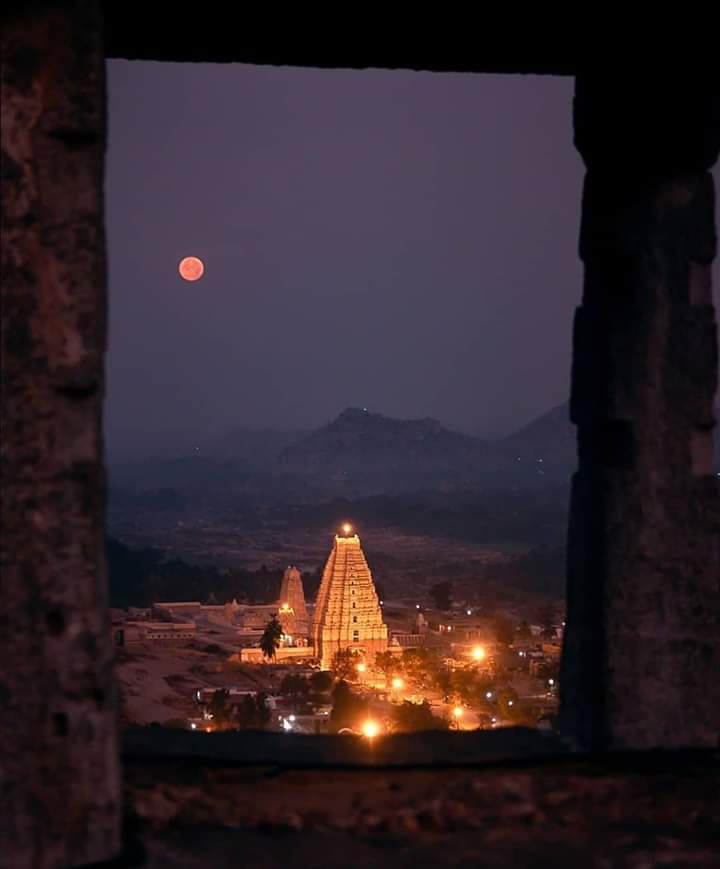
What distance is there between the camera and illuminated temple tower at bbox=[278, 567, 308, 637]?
5231 cm

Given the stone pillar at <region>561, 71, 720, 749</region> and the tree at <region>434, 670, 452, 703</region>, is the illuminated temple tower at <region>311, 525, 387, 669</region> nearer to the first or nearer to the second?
the tree at <region>434, 670, 452, 703</region>

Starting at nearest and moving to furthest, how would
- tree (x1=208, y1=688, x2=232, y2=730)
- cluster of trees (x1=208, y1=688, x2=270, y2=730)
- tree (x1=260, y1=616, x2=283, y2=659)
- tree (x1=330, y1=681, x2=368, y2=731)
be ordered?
1. cluster of trees (x1=208, y1=688, x2=270, y2=730)
2. tree (x1=208, y1=688, x2=232, y2=730)
3. tree (x1=330, y1=681, x2=368, y2=731)
4. tree (x1=260, y1=616, x2=283, y2=659)

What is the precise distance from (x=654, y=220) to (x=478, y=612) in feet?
184

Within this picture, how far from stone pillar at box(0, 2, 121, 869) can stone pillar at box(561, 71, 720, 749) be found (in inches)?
81.1

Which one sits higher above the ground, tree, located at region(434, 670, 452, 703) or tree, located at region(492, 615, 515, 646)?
tree, located at region(492, 615, 515, 646)

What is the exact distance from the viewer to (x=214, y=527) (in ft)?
351

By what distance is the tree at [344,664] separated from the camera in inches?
1658

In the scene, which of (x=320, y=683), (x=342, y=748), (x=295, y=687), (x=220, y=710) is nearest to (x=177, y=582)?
(x=320, y=683)

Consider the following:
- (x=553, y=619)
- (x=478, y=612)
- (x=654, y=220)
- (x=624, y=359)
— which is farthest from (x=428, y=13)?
(x=478, y=612)

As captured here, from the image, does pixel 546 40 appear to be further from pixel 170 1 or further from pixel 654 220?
pixel 170 1

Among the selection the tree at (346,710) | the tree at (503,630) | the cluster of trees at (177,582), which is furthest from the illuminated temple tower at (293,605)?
the tree at (346,710)

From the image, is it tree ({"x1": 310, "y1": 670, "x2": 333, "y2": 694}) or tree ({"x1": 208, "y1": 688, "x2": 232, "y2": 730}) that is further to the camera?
tree ({"x1": 310, "y1": 670, "x2": 333, "y2": 694})

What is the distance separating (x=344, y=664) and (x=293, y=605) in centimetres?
944

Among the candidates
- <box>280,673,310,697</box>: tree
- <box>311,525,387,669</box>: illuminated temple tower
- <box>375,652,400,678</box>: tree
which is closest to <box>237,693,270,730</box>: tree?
<box>280,673,310,697</box>: tree
